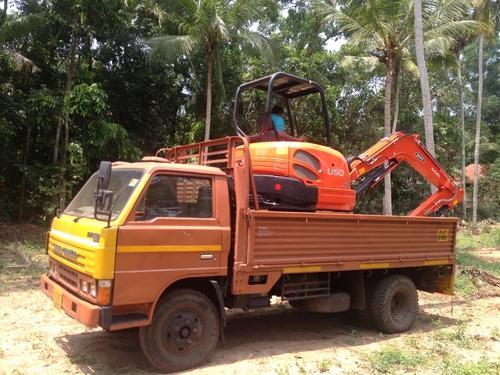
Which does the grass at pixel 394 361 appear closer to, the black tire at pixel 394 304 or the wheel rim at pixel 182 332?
the black tire at pixel 394 304

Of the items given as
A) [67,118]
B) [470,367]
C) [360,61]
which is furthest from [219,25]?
[470,367]

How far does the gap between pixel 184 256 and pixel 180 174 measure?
0.85m

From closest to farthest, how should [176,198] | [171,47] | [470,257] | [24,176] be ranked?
[176,198], [171,47], [470,257], [24,176]

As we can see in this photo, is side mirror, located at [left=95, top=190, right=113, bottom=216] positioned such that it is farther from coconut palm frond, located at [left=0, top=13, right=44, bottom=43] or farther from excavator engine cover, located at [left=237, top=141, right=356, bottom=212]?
coconut palm frond, located at [left=0, top=13, right=44, bottom=43]

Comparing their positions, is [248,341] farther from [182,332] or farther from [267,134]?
[267,134]

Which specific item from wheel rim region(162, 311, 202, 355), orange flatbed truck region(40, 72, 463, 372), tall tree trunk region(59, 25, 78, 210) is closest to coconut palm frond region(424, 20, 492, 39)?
orange flatbed truck region(40, 72, 463, 372)

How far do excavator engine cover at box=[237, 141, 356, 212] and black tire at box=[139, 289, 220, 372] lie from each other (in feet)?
4.86

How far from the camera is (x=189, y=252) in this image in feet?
17.7

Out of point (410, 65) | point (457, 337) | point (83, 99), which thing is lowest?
point (457, 337)

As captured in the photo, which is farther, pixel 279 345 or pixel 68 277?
pixel 279 345

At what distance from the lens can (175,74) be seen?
18203 millimetres

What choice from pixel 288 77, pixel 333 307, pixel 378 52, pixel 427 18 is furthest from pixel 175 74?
pixel 333 307

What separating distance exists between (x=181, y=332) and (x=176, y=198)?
1.36 meters

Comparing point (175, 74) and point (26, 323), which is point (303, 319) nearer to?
point (26, 323)
